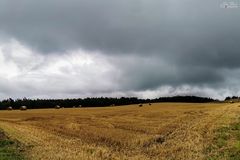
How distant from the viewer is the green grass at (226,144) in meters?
21.8

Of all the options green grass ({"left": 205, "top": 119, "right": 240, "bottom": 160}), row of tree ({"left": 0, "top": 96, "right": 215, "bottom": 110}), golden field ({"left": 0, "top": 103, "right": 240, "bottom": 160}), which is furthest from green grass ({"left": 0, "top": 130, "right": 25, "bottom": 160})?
row of tree ({"left": 0, "top": 96, "right": 215, "bottom": 110})

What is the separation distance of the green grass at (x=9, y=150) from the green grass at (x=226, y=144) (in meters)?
9.06

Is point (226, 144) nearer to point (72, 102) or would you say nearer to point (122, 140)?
point (122, 140)

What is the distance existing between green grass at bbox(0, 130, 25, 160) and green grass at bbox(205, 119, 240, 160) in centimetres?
906

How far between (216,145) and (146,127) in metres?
11.4

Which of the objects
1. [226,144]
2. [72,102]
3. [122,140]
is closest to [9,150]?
[122,140]

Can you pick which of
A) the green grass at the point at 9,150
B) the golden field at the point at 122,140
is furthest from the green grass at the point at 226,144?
the green grass at the point at 9,150

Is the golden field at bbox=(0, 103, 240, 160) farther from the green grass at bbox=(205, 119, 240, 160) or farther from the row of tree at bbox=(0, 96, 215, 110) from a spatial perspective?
the row of tree at bbox=(0, 96, 215, 110)

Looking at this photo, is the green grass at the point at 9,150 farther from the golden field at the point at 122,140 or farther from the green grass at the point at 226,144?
the green grass at the point at 226,144

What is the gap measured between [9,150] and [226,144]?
11.5 metres

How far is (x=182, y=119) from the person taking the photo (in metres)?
37.2

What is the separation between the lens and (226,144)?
24.2 meters

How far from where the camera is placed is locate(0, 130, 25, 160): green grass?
24294 millimetres

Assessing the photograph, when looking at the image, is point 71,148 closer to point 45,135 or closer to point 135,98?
point 45,135
